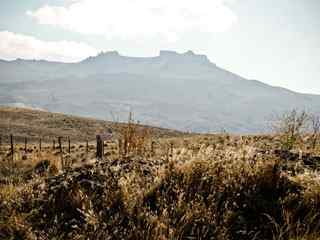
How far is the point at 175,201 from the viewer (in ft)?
17.7

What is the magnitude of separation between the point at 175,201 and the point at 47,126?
248 feet

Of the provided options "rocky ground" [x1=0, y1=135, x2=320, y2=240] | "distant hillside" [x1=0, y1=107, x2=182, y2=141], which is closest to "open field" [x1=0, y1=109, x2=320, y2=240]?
"rocky ground" [x1=0, y1=135, x2=320, y2=240]

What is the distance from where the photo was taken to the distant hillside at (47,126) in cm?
6669

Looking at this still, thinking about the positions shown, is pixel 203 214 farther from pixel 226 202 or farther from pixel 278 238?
pixel 278 238

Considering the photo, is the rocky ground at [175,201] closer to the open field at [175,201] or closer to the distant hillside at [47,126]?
the open field at [175,201]

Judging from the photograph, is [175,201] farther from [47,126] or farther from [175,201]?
[47,126]

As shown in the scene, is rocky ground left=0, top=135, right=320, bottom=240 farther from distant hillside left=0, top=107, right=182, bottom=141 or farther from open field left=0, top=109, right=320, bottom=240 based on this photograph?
distant hillside left=0, top=107, right=182, bottom=141

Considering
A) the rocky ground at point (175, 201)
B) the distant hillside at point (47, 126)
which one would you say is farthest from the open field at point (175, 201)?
the distant hillside at point (47, 126)

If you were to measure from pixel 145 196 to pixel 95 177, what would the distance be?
1020 millimetres

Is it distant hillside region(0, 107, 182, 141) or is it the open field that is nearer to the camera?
the open field

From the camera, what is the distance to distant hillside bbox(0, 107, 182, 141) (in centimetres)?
6669

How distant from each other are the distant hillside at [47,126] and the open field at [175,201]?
55.0 meters

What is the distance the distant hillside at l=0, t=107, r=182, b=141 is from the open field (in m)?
55.0

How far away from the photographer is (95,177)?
629 cm
